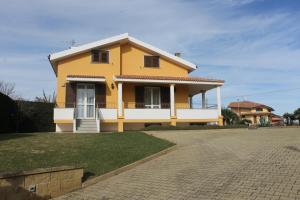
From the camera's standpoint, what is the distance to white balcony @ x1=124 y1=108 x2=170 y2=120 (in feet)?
77.9

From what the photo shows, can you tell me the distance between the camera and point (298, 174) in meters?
8.30

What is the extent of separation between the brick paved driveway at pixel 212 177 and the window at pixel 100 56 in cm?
1441

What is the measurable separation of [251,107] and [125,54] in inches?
2173

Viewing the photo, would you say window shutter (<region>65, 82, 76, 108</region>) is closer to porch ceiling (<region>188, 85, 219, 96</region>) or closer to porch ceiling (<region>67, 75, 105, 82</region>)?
porch ceiling (<region>67, 75, 105, 82</region>)

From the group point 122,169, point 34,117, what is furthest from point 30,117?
point 122,169

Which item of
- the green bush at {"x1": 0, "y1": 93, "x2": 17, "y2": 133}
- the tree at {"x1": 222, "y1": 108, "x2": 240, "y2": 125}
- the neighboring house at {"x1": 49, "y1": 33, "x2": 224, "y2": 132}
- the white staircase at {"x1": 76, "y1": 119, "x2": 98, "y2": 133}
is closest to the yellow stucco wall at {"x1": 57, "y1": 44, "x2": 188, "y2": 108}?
the neighboring house at {"x1": 49, "y1": 33, "x2": 224, "y2": 132}

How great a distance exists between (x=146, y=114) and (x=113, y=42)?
598 centimetres

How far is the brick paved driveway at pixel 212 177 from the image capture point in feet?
24.4

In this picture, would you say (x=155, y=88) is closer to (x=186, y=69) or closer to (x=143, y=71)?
(x=143, y=71)

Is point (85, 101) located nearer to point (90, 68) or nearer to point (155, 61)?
point (90, 68)

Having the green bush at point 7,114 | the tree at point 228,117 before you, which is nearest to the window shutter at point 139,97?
the green bush at point 7,114

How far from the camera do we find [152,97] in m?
26.1

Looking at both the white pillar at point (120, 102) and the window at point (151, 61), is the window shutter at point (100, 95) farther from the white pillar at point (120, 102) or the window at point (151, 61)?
the window at point (151, 61)

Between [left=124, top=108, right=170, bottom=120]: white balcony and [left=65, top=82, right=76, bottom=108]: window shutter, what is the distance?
3687 millimetres
